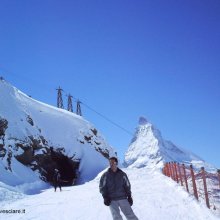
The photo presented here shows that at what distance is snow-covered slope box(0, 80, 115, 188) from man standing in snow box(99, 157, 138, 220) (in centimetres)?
1954

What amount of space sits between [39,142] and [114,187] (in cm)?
3030

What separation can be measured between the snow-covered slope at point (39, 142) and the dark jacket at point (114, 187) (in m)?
19.5

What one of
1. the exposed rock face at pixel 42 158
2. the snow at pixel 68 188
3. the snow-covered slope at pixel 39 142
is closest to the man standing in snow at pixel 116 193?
the snow at pixel 68 188

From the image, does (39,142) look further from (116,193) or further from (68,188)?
(116,193)

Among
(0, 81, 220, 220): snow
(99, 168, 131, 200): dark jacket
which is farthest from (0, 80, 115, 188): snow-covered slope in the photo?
(99, 168, 131, 200): dark jacket

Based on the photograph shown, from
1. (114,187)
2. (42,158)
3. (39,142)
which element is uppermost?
(39,142)

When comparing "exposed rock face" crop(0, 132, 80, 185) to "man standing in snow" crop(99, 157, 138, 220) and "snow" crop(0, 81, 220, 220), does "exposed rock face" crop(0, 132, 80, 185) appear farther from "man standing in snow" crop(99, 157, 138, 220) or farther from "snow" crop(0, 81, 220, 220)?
"man standing in snow" crop(99, 157, 138, 220)

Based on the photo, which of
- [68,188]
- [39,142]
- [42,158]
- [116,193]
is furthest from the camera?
[39,142]

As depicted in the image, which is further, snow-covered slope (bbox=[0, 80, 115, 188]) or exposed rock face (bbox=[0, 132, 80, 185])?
exposed rock face (bbox=[0, 132, 80, 185])

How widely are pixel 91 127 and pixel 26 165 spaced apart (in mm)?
20495

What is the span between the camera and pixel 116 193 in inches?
299

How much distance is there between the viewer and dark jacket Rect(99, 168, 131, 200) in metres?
7.61

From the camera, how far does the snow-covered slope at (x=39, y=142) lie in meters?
30.9

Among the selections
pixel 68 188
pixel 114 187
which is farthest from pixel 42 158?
pixel 114 187
